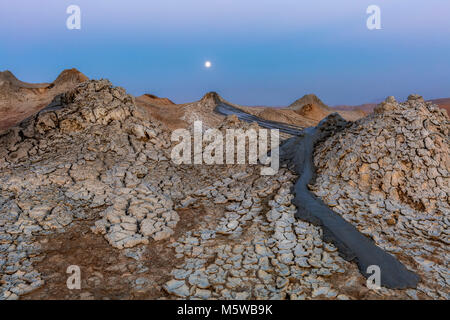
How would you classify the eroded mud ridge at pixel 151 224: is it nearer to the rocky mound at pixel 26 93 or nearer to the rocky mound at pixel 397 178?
the rocky mound at pixel 397 178

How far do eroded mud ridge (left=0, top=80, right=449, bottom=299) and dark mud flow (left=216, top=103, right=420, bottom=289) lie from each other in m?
0.12

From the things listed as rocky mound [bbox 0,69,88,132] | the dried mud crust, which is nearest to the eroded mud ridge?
the dried mud crust

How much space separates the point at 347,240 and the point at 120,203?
346 cm

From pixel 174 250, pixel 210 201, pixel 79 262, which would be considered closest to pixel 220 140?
pixel 210 201

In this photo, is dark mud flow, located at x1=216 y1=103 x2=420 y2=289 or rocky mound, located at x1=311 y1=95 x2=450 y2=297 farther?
rocky mound, located at x1=311 y1=95 x2=450 y2=297

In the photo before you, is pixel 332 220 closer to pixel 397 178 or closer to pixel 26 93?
pixel 397 178

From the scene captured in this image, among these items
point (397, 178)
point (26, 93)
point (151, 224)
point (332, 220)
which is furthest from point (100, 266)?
point (26, 93)

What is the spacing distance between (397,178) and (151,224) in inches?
156

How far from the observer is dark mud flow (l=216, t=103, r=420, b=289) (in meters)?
3.09

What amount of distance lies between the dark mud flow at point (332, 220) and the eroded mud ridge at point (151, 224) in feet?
0.39

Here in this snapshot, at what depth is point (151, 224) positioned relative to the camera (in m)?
4.16

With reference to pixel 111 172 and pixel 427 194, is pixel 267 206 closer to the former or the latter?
pixel 427 194

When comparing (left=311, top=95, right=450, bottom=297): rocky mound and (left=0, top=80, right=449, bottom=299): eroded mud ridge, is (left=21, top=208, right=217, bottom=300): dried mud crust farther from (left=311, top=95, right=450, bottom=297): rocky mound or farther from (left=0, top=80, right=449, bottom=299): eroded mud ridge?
(left=311, top=95, right=450, bottom=297): rocky mound

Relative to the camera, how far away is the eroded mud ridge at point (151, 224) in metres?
3.05
